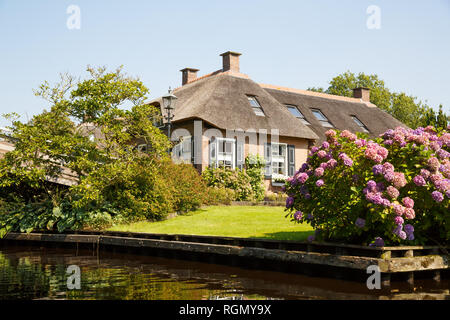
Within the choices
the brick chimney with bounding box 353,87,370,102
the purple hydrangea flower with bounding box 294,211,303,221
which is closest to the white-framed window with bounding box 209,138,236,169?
the purple hydrangea flower with bounding box 294,211,303,221

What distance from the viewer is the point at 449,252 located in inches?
363

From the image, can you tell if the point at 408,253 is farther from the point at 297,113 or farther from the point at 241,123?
the point at 297,113

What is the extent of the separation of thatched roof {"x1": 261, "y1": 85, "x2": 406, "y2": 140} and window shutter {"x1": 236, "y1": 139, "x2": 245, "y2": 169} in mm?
5738

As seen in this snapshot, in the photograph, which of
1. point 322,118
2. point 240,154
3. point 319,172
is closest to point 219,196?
point 240,154

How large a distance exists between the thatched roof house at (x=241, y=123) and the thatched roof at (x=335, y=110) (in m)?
0.08

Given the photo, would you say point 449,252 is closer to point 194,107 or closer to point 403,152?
point 403,152

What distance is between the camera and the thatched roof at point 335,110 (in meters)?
28.4

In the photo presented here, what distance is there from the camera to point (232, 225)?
46.0 feet

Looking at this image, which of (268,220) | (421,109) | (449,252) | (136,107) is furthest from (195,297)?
(421,109)

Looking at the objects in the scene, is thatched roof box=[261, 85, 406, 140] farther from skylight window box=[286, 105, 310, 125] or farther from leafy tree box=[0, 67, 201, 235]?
leafy tree box=[0, 67, 201, 235]

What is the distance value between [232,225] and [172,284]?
540cm

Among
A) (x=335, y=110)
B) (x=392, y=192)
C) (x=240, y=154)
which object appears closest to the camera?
(x=392, y=192)

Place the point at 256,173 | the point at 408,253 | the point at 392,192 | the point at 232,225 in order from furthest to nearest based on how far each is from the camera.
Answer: the point at 256,173, the point at 232,225, the point at 408,253, the point at 392,192

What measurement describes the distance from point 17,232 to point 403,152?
1332 centimetres
